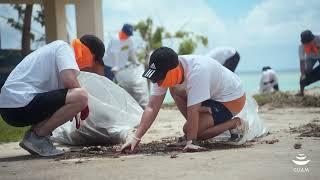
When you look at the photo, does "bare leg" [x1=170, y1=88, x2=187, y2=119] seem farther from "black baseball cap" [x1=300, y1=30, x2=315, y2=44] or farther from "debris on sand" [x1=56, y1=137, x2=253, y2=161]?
"black baseball cap" [x1=300, y1=30, x2=315, y2=44]

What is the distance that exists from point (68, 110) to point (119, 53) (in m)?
5.48

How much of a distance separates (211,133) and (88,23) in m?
5.85

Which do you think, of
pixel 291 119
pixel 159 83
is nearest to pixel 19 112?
pixel 159 83

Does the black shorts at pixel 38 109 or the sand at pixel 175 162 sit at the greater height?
the black shorts at pixel 38 109

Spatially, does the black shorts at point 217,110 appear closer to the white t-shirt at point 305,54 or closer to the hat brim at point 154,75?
the hat brim at point 154,75

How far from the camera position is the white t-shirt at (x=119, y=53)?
10.3m

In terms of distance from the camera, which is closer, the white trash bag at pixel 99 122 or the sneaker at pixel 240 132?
the sneaker at pixel 240 132

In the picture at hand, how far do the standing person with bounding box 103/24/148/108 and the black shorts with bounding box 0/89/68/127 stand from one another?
4.73 m

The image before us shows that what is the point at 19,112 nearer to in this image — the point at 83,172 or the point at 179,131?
the point at 83,172

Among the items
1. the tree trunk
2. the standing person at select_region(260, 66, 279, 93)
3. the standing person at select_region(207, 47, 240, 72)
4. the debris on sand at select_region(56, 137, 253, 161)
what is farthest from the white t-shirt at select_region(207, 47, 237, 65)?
the standing person at select_region(260, 66, 279, 93)

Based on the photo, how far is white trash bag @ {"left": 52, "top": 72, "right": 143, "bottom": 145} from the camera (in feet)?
19.4

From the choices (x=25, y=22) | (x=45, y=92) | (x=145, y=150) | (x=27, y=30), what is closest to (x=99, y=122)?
(x=145, y=150)

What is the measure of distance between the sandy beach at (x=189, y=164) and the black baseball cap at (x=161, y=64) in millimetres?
668

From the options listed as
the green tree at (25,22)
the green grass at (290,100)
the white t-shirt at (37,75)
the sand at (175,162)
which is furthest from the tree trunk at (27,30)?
the white t-shirt at (37,75)
